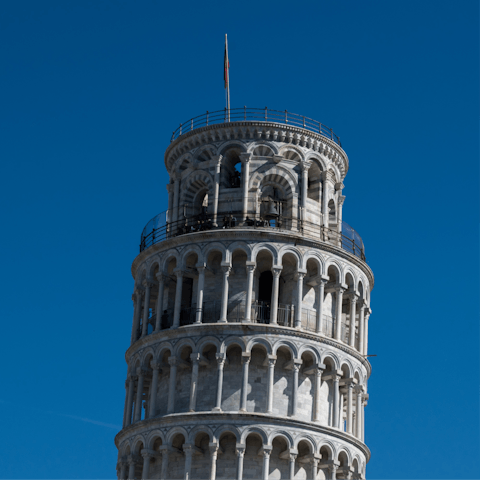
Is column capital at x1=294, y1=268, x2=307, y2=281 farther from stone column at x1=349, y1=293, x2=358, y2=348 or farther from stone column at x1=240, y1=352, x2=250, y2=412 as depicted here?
stone column at x1=240, y1=352, x2=250, y2=412

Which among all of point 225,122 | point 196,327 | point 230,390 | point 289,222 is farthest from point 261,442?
point 225,122

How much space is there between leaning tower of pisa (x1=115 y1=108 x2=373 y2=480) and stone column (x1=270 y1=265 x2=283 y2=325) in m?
0.09

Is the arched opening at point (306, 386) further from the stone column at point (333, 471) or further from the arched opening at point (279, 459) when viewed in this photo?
the stone column at point (333, 471)

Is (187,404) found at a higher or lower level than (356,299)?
lower

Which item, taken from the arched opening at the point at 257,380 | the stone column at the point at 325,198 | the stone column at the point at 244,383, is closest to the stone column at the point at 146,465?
the stone column at the point at 244,383

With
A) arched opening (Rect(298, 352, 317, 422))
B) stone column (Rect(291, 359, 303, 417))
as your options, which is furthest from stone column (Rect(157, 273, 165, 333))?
arched opening (Rect(298, 352, 317, 422))

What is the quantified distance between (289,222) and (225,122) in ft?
26.4

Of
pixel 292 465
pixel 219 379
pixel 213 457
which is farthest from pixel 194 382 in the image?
pixel 292 465

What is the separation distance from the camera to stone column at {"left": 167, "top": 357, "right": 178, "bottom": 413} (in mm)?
67688

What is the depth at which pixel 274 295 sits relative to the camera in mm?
68750

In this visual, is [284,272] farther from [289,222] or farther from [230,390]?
[230,390]

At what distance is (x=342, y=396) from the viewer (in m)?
70.6

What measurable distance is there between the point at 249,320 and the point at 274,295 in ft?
7.02

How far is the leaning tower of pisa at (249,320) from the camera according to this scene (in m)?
66.5
